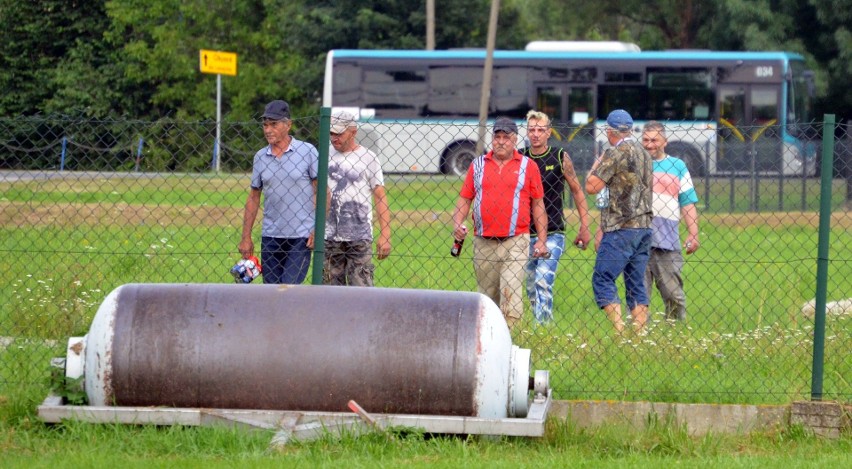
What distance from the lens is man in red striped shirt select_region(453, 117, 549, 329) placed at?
304 inches

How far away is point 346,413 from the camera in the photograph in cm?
564

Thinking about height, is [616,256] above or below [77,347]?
above

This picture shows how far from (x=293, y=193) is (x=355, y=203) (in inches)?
17.5

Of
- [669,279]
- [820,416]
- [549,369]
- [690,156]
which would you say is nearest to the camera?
[820,416]

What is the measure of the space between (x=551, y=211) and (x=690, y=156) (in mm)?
11114

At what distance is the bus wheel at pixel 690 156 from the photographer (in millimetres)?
17375

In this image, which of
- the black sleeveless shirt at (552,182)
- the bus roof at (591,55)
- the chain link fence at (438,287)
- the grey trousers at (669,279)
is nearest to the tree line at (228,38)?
the bus roof at (591,55)

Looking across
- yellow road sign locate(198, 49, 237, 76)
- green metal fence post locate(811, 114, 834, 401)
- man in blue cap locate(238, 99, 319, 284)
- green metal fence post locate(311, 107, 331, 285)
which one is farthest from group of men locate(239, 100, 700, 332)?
yellow road sign locate(198, 49, 237, 76)

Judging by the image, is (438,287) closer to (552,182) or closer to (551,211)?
(551,211)

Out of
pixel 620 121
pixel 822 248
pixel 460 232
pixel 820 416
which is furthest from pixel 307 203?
pixel 820 416

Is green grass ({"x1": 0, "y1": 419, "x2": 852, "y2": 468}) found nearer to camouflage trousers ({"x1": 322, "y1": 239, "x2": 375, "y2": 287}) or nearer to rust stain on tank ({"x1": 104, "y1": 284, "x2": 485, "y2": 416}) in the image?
rust stain on tank ({"x1": 104, "y1": 284, "x2": 485, "y2": 416})

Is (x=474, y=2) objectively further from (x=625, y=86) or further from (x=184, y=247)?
(x=184, y=247)

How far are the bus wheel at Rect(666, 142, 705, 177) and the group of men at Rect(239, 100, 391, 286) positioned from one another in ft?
27.3

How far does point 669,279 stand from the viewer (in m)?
8.73
